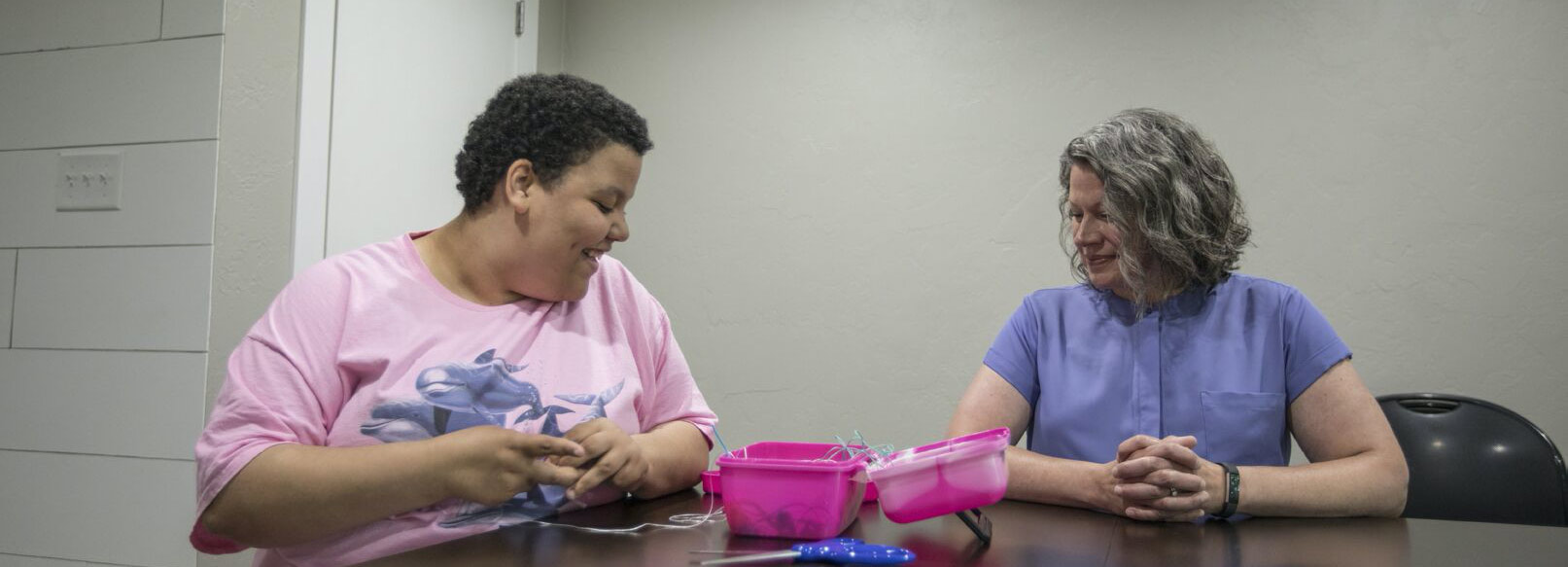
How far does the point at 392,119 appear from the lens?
2271 millimetres

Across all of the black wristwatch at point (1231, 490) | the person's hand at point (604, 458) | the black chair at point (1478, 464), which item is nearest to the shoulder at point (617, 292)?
the person's hand at point (604, 458)

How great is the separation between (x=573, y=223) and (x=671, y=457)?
1.12 ft

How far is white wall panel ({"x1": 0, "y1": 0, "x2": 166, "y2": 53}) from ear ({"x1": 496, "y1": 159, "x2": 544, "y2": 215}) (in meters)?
1.06

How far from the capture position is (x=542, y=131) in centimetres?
135

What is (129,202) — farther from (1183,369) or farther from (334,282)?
(1183,369)

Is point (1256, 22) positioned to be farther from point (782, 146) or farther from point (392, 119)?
point (392, 119)

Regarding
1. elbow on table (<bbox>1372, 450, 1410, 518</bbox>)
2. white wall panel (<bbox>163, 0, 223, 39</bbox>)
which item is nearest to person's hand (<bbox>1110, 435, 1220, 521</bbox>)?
elbow on table (<bbox>1372, 450, 1410, 518</bbox>)

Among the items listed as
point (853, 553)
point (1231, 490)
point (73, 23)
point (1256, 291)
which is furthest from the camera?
point (73, 23)

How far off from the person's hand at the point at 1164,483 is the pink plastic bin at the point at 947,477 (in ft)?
1.00

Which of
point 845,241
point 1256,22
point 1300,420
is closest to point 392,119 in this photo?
point 845,241

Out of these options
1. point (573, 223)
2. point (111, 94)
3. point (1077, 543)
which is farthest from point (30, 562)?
point (1077, 543)

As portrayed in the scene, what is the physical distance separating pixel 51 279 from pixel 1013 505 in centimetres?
189

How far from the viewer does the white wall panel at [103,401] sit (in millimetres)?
1892

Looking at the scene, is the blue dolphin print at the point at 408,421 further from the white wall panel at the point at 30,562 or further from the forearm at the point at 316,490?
the white wall panel at the point at 30,562
